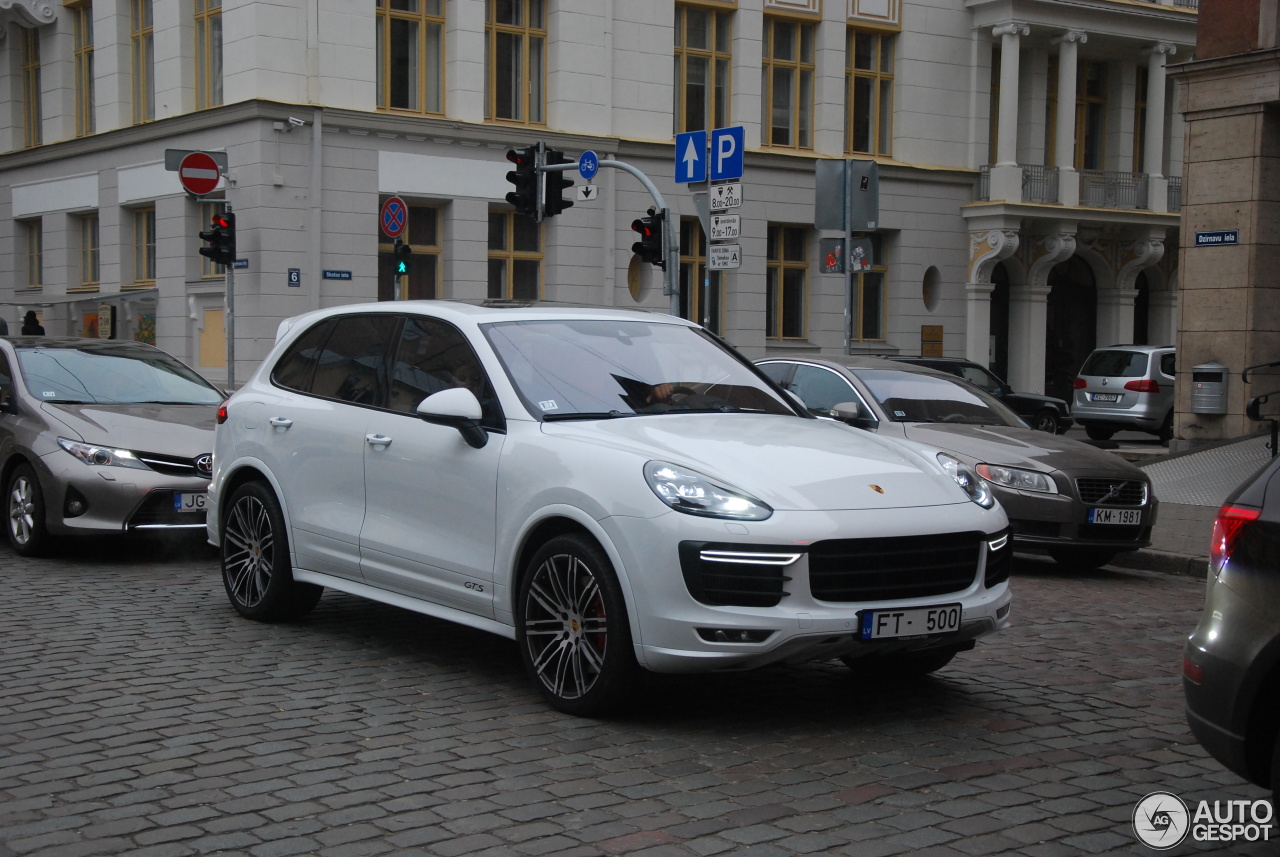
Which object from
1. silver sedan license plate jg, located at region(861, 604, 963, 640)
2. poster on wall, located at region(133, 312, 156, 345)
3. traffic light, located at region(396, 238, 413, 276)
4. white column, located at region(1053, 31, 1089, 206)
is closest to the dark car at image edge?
silver sedan license plate jg, located at region(861, 604, 963, 640)

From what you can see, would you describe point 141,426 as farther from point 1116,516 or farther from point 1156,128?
point 1156,128

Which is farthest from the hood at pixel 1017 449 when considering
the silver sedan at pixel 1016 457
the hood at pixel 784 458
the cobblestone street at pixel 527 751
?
the hood at pixel 784 458

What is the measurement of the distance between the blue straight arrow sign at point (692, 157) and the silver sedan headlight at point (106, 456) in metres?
9.08

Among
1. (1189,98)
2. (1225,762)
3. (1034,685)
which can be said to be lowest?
(1034,685)

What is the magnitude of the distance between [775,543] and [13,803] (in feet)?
9.02

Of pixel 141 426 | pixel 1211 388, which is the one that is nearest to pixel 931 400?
pixel 141 426

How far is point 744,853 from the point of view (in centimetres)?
439

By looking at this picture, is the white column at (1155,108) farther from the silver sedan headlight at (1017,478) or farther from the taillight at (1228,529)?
the taillight at (1228,529)

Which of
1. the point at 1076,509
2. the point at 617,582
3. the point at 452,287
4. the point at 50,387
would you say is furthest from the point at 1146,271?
the point at 617,582


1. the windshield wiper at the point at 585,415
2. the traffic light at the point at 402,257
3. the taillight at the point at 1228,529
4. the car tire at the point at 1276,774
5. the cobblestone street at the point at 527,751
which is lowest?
the cobblestone street at the point at 527,751

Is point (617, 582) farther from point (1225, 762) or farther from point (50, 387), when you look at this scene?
point (50, 387)

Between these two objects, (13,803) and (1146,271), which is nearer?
(13,803)

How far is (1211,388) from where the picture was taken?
18984 millimetres

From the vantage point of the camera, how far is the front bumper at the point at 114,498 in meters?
10.2
